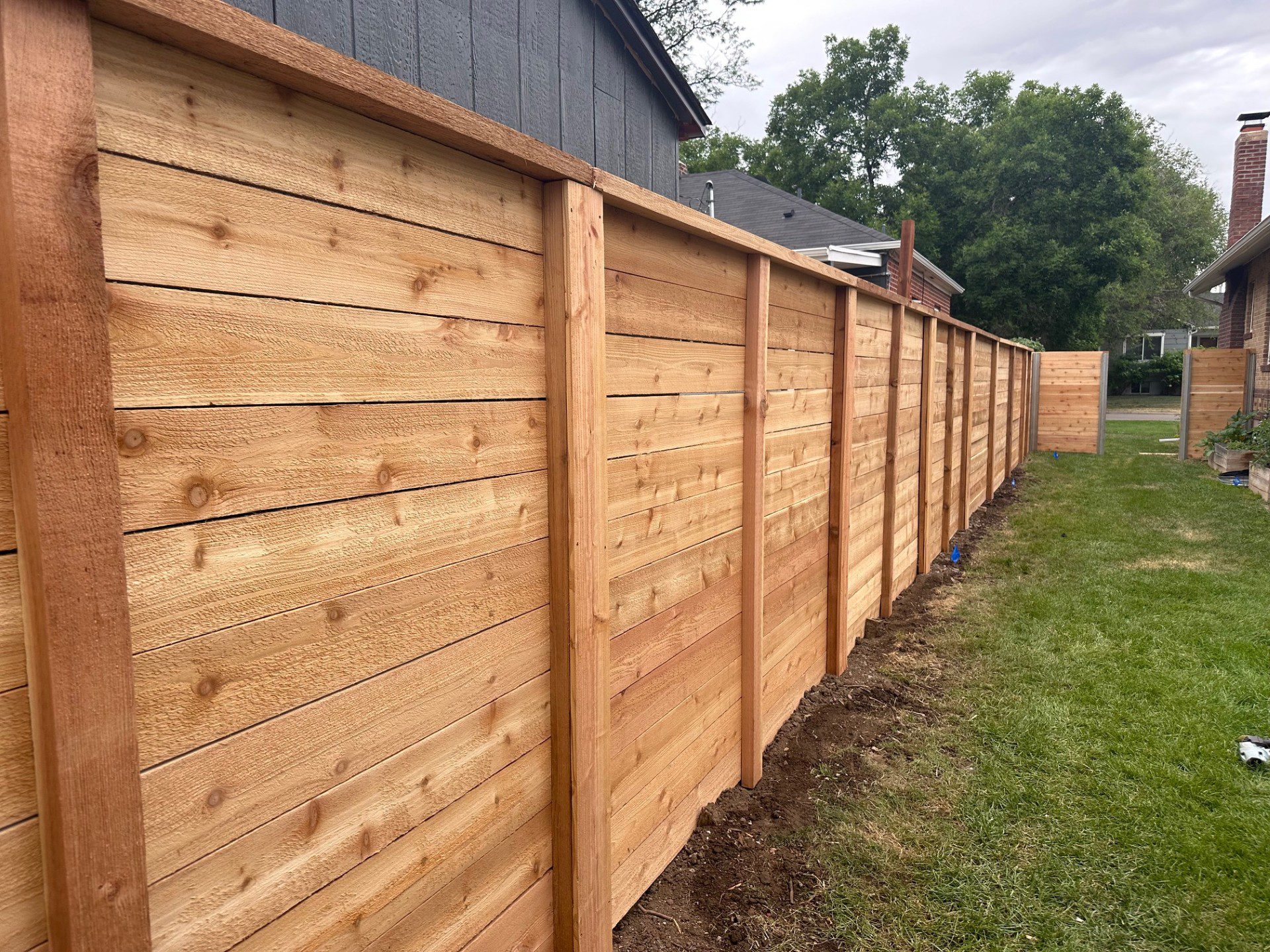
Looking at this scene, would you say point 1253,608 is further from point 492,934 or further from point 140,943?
point 140,943

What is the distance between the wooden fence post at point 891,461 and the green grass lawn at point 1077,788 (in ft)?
1.71

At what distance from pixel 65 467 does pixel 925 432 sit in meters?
6.39

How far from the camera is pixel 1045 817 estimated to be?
312 cm

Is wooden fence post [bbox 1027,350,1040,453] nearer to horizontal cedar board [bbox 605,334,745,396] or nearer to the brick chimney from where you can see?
the brick chimney

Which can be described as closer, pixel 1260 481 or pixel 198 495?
pixel 198 495

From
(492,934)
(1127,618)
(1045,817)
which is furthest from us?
(1127,618)

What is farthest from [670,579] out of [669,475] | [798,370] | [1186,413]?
[1186,413]

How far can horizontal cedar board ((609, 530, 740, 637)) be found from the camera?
2312 millimetres

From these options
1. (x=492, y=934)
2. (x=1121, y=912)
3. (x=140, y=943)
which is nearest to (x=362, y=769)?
(x=140, y=943)

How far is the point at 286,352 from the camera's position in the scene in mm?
1237

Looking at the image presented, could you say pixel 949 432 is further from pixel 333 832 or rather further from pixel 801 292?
pixel 333 832

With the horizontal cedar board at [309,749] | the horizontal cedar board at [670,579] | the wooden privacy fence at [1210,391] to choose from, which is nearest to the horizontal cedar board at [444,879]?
the horizontal cedar board at [309,749]

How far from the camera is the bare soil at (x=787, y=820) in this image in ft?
8.16

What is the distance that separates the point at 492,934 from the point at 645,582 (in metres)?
1.04
